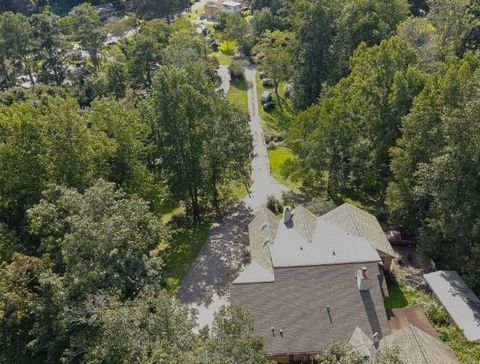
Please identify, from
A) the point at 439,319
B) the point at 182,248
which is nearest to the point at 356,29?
the point at 182,248

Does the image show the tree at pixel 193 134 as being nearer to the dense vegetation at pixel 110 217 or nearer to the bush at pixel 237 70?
the dense vegetation at pixel 110 217

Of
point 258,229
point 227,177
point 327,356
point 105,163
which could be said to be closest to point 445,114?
point 258,229

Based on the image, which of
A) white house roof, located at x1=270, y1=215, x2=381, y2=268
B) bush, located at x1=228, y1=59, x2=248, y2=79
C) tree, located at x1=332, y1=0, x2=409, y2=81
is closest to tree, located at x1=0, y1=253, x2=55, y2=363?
white house roof, located at x1=270, y1=215, x2=381, y2=268

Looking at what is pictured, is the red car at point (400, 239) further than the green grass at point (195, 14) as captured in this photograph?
No

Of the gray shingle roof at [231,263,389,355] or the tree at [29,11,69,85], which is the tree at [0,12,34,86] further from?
the gray shingle roof at [231,263,389,355]

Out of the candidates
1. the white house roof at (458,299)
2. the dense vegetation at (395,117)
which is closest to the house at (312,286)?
the white house roof at (458,299)

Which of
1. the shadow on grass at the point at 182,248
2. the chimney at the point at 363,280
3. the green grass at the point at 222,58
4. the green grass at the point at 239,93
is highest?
the chimney at the point at 363,280

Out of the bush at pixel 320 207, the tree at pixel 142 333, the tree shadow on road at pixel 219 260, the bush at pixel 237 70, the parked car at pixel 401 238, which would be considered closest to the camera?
the tree at pixel 142 333
